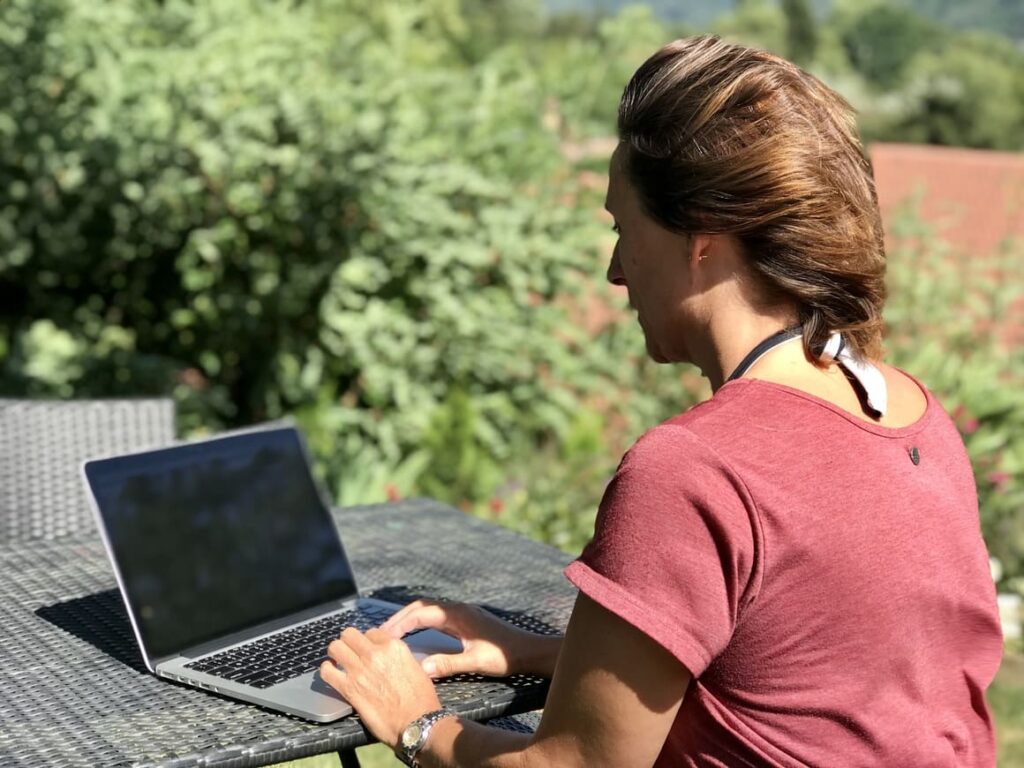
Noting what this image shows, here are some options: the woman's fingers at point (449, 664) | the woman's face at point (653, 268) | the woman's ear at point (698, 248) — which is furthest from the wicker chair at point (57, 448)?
the woman's ear at point (698, 248)

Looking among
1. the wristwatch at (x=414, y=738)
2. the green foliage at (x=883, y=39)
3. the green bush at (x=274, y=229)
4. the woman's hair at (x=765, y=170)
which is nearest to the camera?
the woman's hair at (x=765, y=170)

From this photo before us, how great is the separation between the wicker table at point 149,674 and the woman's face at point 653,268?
1.76 feet

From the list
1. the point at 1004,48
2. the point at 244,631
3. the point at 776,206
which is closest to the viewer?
the point at 776,206

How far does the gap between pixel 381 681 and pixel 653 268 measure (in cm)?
62

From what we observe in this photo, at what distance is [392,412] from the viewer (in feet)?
17.9

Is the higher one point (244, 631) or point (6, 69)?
point (6, 69)

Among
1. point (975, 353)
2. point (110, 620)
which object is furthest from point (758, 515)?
point (975, 353)

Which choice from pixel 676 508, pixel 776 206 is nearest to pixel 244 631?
pixel 676 508

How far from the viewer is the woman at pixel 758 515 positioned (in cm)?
137

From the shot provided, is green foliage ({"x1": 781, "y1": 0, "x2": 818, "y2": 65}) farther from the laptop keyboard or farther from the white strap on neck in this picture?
the white strap on neck

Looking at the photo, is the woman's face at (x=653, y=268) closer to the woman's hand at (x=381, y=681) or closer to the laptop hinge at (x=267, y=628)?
the woman's hand at (x=381, y=681)

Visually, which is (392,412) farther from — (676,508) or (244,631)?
(676,508)

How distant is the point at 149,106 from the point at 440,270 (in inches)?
51.3

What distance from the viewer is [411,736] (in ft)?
5.18
